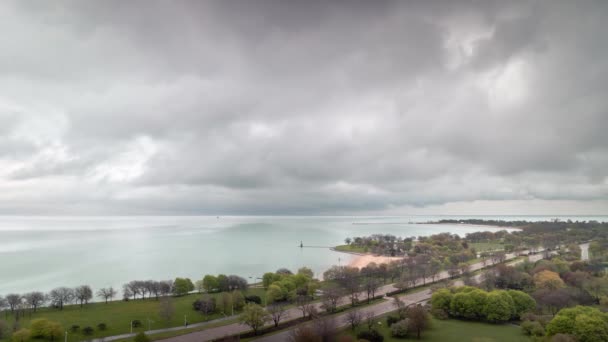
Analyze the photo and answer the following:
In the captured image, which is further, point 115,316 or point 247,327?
point 115,316

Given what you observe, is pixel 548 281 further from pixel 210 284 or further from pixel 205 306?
pixel 210 284

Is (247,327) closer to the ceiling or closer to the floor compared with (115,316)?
closer to the ceiling

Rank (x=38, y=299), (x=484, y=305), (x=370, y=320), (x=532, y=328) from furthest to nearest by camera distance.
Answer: (x=38, y=299)
(x=484, y=305)
(x=370, y=320)
(x=532, y=328)

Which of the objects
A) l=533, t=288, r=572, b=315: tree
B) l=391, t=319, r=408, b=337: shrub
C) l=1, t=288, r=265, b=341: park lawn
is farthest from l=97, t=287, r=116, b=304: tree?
l=533, t=288, r=572, b=315: tree

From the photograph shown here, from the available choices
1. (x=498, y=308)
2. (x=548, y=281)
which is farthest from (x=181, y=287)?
(x=548, y=281)

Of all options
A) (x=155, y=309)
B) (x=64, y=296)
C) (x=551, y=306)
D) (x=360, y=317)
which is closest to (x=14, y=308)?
(x=64, y=296)

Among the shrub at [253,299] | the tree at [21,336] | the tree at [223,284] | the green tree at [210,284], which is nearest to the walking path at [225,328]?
the tree at [21,336]

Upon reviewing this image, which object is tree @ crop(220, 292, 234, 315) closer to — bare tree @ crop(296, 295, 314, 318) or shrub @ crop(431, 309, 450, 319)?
bare tree @ crop(296, 295, 314, 318)
